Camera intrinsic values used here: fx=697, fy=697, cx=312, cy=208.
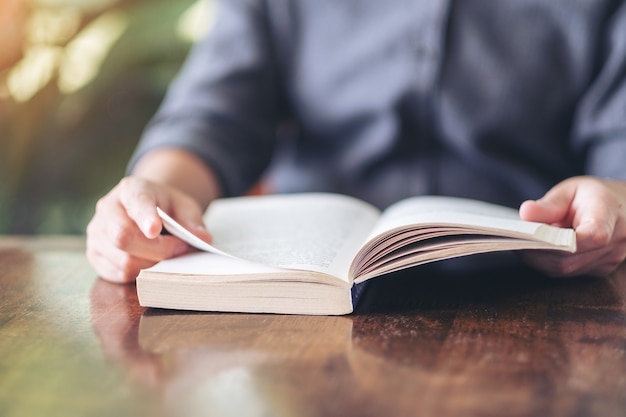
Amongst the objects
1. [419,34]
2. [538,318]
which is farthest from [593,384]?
[419,34]

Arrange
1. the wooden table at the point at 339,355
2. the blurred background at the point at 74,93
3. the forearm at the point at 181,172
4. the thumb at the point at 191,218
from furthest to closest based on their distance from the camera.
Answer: the blurred background at the point at 74,93 → the forearm at the point at 181,172 → the thumb at the point at 191,218 → the wooden table at the point at 339,355

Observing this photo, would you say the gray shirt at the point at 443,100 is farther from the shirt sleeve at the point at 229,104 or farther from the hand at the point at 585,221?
the hand at the point at 585,221

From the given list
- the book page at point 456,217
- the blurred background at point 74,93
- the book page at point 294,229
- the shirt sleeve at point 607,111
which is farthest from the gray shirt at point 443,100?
the blurred background at point 74,93

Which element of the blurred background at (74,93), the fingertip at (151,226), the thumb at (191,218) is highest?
the fingertip at (151,226)

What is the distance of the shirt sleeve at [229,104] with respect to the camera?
1.00 meters

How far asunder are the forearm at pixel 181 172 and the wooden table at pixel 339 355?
20cm

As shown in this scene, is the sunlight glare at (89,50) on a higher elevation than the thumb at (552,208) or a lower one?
lower

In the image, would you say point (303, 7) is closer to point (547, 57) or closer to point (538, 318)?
point (547, 57)

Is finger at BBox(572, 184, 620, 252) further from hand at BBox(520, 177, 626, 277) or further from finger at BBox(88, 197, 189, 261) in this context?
finger at BBox(88, 197, 189, 261)

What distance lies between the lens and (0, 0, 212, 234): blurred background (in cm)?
149

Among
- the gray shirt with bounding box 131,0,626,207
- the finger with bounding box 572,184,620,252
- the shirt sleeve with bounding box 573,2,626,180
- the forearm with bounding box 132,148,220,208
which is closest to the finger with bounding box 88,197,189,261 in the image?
the forearm with bounding box 132,148,220,208

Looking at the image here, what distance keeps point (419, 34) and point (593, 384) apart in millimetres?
666

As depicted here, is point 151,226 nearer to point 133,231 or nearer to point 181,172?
point 133,231

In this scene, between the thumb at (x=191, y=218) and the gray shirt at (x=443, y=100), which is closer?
the thumb at (x=191, y=218)
